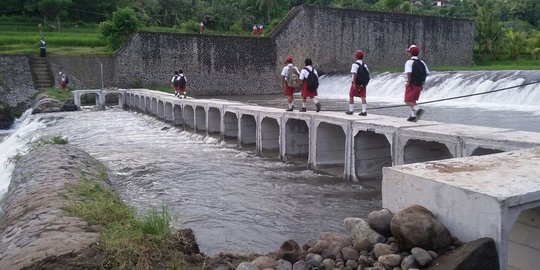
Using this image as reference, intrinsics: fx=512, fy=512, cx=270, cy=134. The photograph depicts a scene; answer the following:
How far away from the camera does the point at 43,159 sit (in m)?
10.5

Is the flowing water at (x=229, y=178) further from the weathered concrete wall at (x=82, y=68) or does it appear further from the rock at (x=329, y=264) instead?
the weathered concrete wall at (x=82, y=68)

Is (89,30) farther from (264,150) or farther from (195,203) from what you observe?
(195,203)

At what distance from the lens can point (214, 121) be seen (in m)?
18.7

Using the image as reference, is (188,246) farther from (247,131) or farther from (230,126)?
(230,126)

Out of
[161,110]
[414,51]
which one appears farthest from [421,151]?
[161,110]

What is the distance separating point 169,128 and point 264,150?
26.2ft

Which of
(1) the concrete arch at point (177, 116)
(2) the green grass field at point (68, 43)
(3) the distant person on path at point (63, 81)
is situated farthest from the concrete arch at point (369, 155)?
(2) the green grass field at point (68, 43)

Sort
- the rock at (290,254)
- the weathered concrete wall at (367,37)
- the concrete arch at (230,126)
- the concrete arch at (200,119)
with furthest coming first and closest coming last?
1. the weathered concrete wall at (367,37)
2. the concrete arch at (200,119)
3. the concrete arch at (230,126)
4. the rock at (290,254)

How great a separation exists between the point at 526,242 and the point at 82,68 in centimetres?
3237

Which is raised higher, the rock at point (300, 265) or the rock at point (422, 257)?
the rock at point (422, 257)

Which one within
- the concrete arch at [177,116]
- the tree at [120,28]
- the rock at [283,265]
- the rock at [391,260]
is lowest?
the concrete arch at [177,116]

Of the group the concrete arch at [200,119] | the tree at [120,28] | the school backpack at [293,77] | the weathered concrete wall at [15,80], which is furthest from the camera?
the tree at [120,28]

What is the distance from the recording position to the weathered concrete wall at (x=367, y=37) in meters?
39.8

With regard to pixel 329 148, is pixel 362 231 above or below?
above
